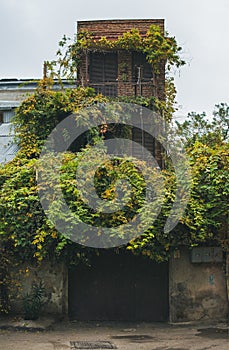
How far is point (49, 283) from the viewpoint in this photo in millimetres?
14266

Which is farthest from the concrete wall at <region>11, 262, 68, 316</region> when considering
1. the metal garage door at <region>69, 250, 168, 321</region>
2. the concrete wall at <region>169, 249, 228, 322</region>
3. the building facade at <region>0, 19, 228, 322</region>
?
the concrete wall at <region>169, 249, 228, 322</region>

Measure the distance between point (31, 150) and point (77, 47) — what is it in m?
4.26

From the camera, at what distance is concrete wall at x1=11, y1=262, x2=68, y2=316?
14.1m

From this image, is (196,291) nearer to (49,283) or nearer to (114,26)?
(49,283)

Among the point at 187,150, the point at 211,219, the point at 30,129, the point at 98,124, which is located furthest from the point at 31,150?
the point at 211,219

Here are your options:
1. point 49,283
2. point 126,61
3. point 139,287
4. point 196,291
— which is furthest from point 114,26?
point 196,291

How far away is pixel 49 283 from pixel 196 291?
388 cm

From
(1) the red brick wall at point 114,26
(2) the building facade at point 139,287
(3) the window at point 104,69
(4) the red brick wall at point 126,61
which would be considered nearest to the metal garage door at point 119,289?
(2) the building facade at point 139,287

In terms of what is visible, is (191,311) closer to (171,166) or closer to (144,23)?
(171,166)

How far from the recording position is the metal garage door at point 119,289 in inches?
576

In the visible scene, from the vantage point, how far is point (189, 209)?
543 inches

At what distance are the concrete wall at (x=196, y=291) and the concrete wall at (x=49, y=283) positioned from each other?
2.92 meters

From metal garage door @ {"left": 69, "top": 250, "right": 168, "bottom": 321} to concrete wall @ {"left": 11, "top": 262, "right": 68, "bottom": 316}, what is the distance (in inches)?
17.4

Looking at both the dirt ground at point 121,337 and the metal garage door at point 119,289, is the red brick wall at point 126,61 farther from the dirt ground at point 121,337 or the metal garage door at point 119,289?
the dirt ground at point 121,337
